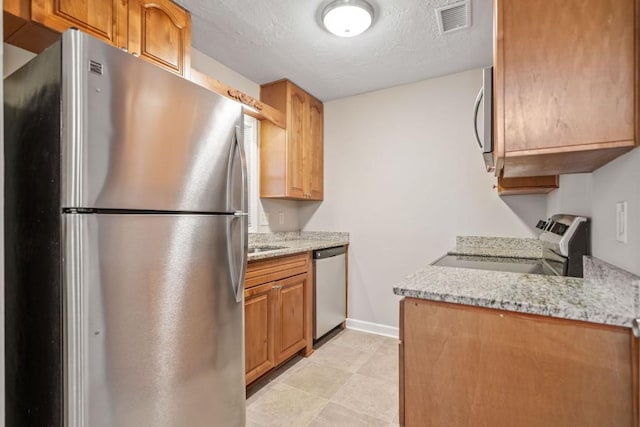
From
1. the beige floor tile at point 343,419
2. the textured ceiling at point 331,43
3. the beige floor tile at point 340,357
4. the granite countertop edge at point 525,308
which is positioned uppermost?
the textured ceiling at point 331,43

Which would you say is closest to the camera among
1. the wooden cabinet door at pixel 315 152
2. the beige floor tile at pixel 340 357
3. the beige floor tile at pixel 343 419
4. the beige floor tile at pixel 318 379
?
the beige floor tile at pixel 343 419

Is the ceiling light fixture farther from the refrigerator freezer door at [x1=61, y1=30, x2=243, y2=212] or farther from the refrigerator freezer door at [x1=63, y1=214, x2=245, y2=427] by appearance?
the refrigerator freezer door at [x1=63, y1=214, x2=245, y2=427]

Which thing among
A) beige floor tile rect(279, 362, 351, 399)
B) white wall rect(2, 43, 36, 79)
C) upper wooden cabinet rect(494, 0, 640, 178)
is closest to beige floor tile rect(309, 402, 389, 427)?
beige floor tile rect(279, 362, 351, 399)

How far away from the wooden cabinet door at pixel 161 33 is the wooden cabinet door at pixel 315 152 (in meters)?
1.49

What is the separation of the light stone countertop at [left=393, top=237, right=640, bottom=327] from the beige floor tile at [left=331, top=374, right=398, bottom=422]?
1110 millimetres

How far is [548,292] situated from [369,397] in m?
1.43

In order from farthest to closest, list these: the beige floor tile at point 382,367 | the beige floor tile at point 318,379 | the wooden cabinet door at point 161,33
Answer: the beige floor tile at point 382,367
the beige floor tile at point 318,379
the wooden cabinet door at point 161,33

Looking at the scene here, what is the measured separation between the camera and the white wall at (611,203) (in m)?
0.90

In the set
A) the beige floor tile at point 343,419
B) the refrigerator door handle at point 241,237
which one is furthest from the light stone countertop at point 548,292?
the beige floor tile at point 343,419

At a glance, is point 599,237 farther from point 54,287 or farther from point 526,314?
point 54,287

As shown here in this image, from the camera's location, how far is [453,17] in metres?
1.90

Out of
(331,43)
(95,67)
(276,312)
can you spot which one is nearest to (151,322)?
(95,67)

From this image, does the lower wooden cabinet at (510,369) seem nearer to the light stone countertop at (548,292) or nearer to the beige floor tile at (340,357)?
the light stone countertop at (548,292)

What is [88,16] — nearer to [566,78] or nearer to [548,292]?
[566,78]
